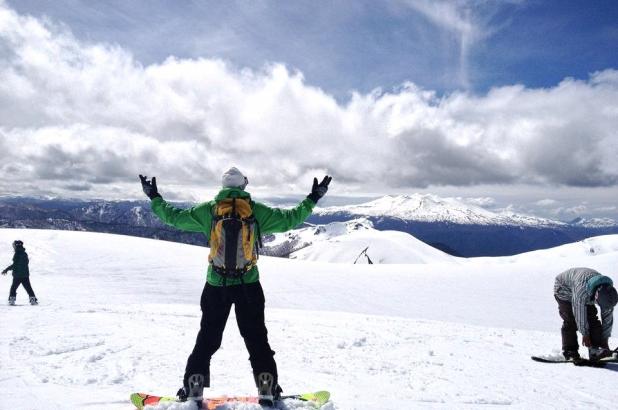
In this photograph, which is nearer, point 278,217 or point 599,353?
point 278,217

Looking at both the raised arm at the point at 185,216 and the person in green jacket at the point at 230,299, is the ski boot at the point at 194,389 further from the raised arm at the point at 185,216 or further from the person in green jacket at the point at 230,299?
the raised arm at the point at 185,216

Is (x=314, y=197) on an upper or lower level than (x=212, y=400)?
upper

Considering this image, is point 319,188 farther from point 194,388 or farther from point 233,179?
point 194,388

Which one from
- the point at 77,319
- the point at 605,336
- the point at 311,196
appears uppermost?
the point at 311,196

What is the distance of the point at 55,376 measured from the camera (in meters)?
5.69

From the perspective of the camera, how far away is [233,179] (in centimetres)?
487

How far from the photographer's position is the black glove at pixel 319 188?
5191 millimetres

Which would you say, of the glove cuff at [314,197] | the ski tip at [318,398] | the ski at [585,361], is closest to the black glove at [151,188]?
the glove cuff at [314,197]

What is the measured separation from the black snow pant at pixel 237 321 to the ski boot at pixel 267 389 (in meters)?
0.05

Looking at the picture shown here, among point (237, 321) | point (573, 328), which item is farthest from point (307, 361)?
point (573, 328)

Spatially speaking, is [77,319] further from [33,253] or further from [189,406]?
[33,253]

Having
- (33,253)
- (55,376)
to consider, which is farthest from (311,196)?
(33,253)

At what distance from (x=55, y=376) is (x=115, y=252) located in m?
25.8

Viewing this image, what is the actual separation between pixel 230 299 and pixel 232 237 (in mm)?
776
